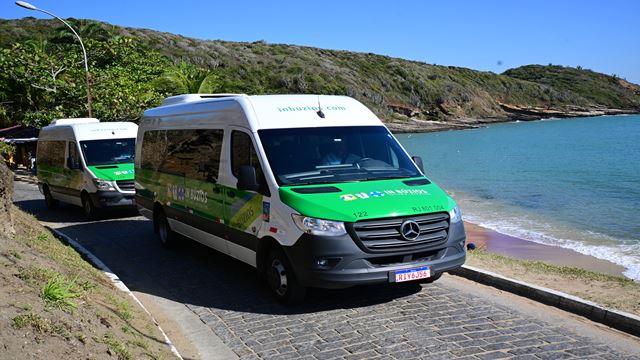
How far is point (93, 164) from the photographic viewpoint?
15.4 meters

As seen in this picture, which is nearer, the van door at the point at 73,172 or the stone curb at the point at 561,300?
the stone curb at the point at 561,300

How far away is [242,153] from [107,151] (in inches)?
344

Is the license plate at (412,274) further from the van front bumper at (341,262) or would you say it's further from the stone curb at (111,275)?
the stone curb at (111,275)

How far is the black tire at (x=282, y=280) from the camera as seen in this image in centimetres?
716

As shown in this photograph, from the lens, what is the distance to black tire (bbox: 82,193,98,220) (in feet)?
49.7

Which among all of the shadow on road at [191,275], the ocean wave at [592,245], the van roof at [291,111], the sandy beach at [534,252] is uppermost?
the van roof at [291,111]

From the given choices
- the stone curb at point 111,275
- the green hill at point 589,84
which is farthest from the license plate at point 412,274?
the green hill at point 589,84

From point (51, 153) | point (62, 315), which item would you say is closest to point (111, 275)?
point (62, 315)

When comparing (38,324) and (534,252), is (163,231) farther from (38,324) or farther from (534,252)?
(534,252)

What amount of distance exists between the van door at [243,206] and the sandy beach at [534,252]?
25.4ft

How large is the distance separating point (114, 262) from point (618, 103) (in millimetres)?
165365

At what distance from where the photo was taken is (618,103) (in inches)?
6107

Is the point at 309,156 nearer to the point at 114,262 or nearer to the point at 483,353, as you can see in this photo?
the point at 483,353

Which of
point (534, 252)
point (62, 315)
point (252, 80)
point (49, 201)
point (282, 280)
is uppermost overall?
point (252, 80)
